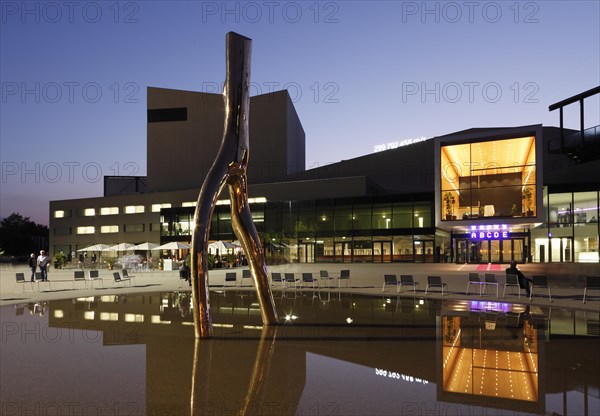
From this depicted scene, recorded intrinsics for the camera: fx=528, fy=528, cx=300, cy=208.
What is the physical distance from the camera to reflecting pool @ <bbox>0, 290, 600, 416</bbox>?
6.34 m

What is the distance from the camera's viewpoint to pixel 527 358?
8.67m

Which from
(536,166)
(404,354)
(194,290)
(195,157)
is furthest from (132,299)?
(195,157)

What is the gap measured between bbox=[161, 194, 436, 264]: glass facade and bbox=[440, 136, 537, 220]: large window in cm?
949

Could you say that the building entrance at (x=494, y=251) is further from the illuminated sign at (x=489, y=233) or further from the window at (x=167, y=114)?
the window at (x=167, y=114)

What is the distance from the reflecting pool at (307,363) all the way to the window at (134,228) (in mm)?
60911

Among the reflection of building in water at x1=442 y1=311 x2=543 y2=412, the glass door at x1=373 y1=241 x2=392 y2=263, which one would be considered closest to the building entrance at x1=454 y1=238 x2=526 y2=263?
the glass door at x1=373 y1=241 x2=392 y2=263

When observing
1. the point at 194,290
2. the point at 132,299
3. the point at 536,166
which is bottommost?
the point at 132,299

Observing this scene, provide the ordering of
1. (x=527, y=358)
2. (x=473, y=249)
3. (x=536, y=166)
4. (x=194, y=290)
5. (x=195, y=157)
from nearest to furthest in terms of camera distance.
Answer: (x=527, y=358)
(x=194, y=290)
(x=536, y=166)
(x=473, y=249)
(x=195, y=157)

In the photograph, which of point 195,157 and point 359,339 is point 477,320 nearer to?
point 359,339

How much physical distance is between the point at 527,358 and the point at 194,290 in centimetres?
623

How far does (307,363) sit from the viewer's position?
8555 mm

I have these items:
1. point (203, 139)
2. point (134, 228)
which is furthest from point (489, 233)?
point (134, 228)

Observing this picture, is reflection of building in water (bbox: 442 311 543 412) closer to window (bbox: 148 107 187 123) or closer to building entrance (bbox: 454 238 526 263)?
building entrance (bbox: 454 238 526 263)

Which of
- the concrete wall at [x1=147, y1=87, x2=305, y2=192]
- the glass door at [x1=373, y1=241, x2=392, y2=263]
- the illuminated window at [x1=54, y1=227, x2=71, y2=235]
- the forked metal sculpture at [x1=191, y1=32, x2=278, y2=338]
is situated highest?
the concrete wall at [x1=147, y1=87, x2=305, y2=192]
